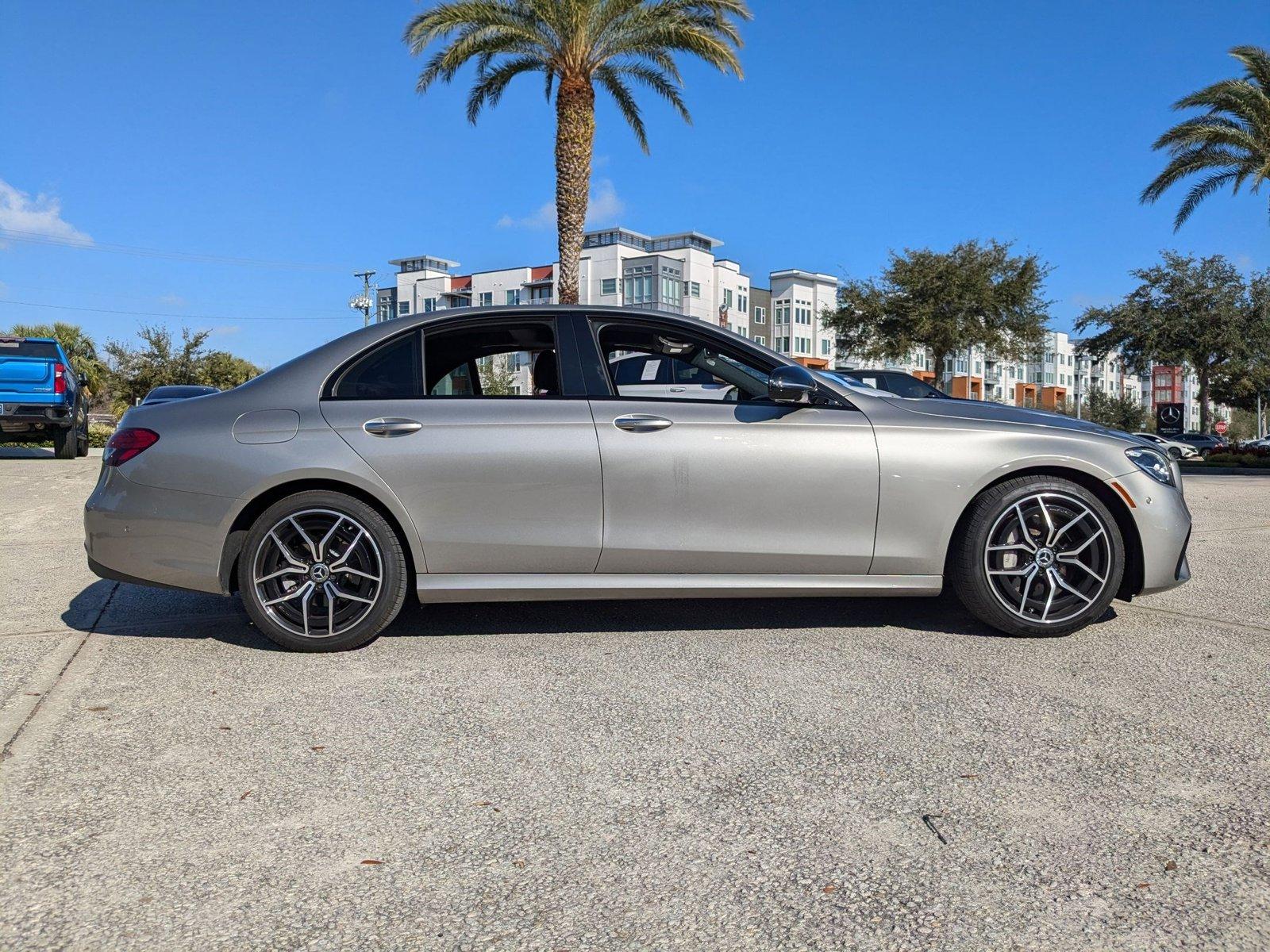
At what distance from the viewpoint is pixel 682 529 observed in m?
4.36

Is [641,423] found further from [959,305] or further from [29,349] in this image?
[959,305]

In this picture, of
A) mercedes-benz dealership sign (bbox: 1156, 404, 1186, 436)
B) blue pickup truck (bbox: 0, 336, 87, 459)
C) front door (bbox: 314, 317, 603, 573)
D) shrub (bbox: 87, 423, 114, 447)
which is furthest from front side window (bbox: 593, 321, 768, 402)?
mercedes-benz dealership sign (bbox: 1156, 404, 1186, 436)

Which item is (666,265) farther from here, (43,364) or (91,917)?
(91,917)

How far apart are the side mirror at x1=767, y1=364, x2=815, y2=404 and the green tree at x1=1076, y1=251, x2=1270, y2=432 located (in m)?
37.1

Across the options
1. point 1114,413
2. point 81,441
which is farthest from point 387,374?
point 1114,413

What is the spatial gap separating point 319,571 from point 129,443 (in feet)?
3.40

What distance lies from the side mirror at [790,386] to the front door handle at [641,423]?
0.47m

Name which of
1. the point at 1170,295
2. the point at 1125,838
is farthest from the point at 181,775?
the point at 1170,295

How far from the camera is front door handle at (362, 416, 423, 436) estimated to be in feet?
14.2

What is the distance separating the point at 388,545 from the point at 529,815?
195 cm

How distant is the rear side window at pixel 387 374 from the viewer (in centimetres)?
447

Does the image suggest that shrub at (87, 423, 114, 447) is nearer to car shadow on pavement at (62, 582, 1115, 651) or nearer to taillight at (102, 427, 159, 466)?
car shadow on pavement at (62, 582, 1115, 651)

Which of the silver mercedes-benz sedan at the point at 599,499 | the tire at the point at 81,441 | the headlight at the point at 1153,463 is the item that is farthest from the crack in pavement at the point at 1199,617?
the tire at the point at 81,441

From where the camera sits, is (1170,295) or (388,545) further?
(1170,295)
